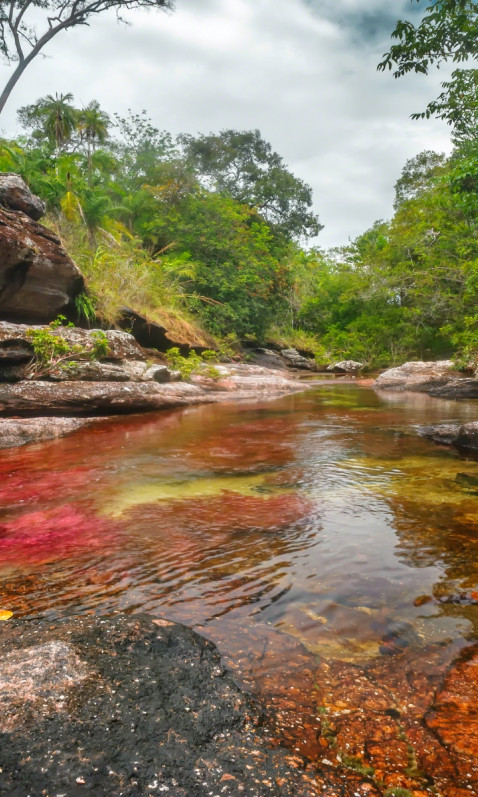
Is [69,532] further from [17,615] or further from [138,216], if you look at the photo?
[138,216]

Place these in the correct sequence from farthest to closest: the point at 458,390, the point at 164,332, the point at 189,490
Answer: the point at 458,390
the point at 164,332
the point at 189,490

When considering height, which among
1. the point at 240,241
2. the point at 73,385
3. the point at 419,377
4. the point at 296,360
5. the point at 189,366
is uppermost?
the point at 240,241

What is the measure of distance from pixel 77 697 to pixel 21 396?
7.38m

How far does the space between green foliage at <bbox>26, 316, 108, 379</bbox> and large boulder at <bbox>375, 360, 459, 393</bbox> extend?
1322cm

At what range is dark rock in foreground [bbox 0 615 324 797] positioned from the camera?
1126 mm

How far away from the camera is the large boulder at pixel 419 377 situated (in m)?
17.8

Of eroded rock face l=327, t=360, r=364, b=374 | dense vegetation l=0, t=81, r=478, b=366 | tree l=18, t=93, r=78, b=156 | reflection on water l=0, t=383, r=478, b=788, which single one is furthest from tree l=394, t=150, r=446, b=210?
reflection on water l=0, t=383, r=478, b=788

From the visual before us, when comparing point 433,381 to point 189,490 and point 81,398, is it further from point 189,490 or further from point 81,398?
point 189,490

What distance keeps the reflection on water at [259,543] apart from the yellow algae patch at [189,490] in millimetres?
21

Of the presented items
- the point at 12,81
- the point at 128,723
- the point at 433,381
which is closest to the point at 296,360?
the point at 433,381

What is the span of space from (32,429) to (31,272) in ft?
13.0

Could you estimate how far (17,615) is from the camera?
221 cm

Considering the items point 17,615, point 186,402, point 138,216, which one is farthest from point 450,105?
point 138,216

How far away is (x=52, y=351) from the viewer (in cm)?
882
